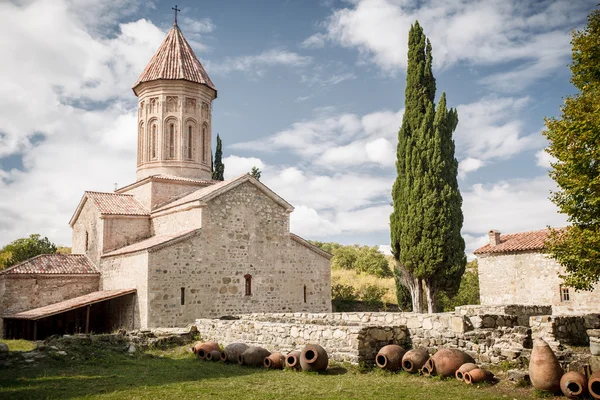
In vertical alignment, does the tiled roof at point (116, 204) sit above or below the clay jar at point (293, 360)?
above

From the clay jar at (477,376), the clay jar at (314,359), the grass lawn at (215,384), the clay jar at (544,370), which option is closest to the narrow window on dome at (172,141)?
the grass lawn at (215,384)

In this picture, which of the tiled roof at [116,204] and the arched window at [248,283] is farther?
the tiled roof at [116,204]

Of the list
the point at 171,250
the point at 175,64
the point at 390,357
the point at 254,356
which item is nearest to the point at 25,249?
the point at 175,64

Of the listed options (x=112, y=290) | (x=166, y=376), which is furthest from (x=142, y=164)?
(x=166, y=376)

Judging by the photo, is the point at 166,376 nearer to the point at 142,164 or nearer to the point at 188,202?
the point at 188,202

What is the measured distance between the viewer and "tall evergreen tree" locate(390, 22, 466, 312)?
1988 centimetres

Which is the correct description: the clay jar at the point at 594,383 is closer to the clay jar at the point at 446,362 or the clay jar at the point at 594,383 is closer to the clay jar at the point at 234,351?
the clay jar at the point at 446,362

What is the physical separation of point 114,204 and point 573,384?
18.9 m

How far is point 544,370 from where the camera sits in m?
7.65

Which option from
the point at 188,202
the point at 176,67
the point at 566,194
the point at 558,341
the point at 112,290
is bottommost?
the point at 558,341

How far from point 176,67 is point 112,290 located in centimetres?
1039

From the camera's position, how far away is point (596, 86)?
43.3ft

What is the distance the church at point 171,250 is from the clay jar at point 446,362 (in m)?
10.4

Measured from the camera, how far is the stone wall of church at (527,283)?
20.2m
